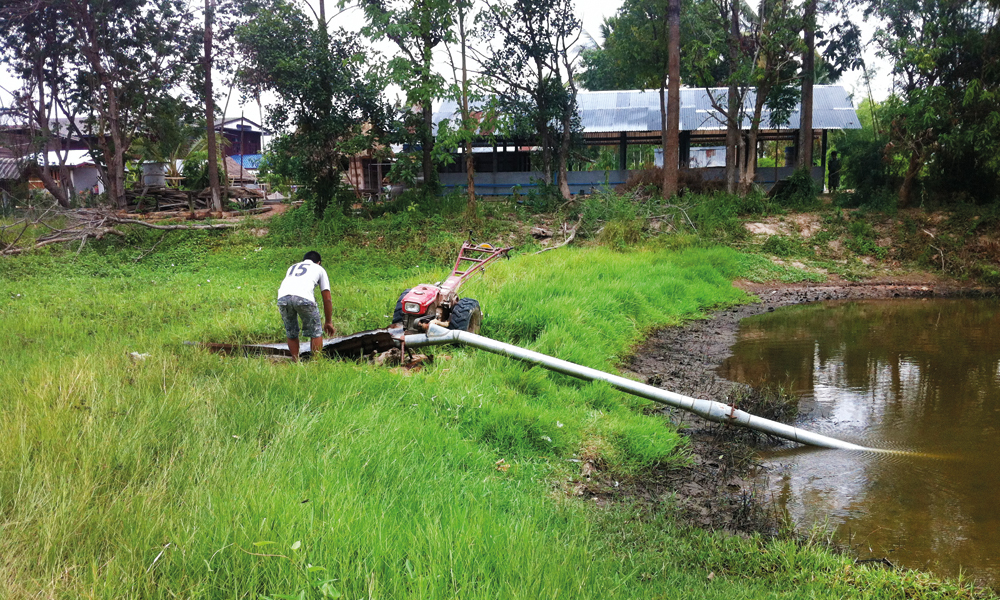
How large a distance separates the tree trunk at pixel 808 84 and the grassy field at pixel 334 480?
17140mm

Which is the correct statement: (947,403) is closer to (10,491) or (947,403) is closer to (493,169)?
(10,491)

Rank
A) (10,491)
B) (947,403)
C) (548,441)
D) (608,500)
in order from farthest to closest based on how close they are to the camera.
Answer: (947,403)
(548,441)
(608,500)
(10,491)

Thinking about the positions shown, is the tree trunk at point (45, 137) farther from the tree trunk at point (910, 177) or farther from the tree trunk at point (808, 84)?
the tree trunk at point (910, 177)

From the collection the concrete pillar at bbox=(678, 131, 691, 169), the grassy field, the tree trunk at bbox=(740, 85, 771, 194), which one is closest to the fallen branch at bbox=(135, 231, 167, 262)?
the grassy field

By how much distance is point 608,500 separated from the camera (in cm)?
531

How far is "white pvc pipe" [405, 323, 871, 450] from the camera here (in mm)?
6449

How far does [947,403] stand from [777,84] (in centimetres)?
1847

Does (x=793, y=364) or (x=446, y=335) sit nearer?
(x=446, y=335)

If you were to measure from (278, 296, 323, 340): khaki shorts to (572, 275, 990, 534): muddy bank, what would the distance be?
10.7 feet

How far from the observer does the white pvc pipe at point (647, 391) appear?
254 inches

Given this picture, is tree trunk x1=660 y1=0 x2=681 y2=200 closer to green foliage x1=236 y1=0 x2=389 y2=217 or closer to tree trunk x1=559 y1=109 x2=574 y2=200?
tree trunk x1=559 y1=109 x2=574 y2=200

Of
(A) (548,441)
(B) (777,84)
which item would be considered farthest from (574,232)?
(A) (548,441)

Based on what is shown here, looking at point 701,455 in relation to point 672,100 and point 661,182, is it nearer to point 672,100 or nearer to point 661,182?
point 672,100

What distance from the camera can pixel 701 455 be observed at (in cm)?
641
